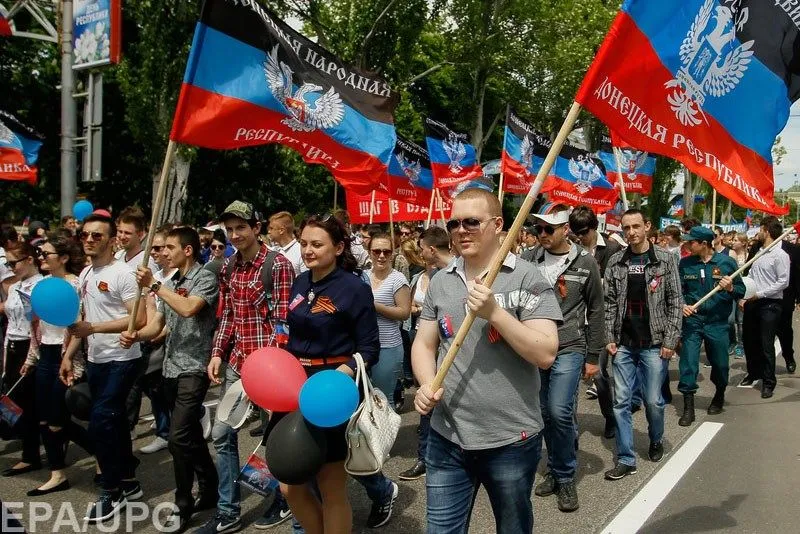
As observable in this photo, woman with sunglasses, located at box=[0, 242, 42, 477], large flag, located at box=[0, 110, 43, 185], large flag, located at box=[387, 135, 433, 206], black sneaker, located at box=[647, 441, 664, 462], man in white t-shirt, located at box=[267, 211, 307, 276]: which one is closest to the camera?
woman with sunglasses, located at box=[0, 242, 42, 477]

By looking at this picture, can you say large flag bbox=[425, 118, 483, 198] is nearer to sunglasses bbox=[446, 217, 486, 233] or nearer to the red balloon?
the red balloon

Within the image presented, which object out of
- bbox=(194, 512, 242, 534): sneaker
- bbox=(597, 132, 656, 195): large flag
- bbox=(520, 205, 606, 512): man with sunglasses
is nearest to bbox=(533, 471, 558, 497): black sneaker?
bbox=(520, 205, 606, 512): man with sunglasses

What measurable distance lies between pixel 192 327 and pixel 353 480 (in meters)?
1.73

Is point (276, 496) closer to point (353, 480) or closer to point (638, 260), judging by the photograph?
point (353, 480)

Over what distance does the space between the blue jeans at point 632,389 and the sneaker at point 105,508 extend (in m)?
3.60

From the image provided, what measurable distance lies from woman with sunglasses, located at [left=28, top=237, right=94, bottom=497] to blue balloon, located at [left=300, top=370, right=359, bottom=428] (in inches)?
110

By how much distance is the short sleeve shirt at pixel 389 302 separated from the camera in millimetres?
5879

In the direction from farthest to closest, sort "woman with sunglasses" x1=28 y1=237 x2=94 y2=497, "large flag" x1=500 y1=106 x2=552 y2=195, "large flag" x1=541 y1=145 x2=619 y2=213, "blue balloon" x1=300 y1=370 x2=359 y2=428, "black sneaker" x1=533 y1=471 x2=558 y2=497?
"large flag" x1=541 y1=145 x2=619 y2=213, "large flag" x1=500 y1=106 x2=552 y2=195, "woman with sunglasses" x1=28 y1=237 x2=94 y2=497, "black sneaker" x1=533 y1=471 x2=558 y2=497, "blue balloon" x1=300 y1=370 x2=359 y2=428

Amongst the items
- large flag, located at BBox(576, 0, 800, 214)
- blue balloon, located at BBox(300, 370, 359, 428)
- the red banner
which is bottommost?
blue balloon, located at BBox(300, 370, 359, 428)

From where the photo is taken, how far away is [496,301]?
118 inches

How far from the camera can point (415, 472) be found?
563 cm

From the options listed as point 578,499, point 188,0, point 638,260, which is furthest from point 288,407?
point 188,0

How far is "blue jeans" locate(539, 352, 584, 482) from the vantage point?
508 cm

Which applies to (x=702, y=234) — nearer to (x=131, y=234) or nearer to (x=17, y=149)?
(x=131, y=234)
